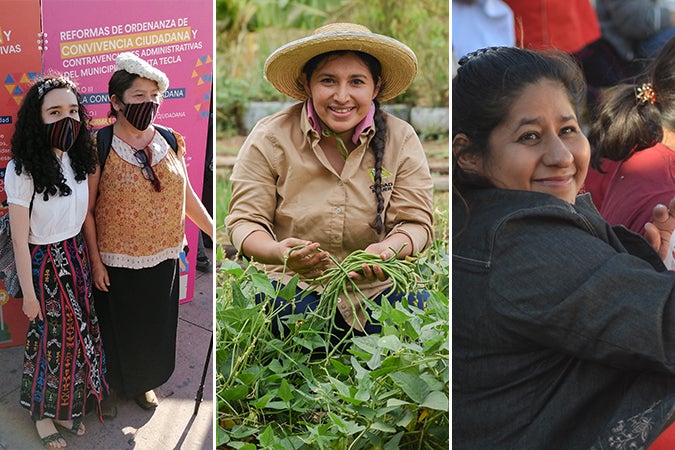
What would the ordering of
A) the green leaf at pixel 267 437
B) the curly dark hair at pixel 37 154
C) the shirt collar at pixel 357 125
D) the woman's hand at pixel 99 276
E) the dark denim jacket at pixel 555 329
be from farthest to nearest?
the woman's hand at pixel 99 276 < the curly dark hair at pixel 37 154 < the shirt collar at pixel 357 125 < the green leaf at pixel 267 437 < the dark denim jacket at pixel 555 329

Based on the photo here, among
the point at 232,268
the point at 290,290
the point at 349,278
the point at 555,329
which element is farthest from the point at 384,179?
the point at 555,329

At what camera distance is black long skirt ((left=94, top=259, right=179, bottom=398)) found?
6.75 feet

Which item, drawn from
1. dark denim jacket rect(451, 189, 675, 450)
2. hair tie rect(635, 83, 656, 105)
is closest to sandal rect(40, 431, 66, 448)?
dark denim jacket rect(451, 189, 675, 450)

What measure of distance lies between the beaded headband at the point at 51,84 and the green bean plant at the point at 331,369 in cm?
67

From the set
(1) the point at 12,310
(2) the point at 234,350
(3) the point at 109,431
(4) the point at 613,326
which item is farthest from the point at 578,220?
(1) the point at 12,310

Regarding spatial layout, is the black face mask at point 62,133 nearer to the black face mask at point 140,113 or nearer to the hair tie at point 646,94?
the black face mask at point 140,113

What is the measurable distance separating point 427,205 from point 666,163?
59cm

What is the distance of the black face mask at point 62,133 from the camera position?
1.92 m

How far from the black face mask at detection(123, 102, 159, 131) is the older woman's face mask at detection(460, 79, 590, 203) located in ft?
3.11

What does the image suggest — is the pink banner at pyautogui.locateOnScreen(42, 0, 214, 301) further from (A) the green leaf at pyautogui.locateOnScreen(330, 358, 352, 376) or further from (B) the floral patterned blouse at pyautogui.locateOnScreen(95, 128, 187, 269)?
(A) the green leaf at pyautogui.locateOnScreen(330, 358, 352, 376)

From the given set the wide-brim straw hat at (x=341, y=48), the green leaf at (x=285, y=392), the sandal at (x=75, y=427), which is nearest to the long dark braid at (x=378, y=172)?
the wide-brim straw hat at (x=341, y=48)

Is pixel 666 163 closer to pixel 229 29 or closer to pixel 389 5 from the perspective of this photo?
pixel 389 5

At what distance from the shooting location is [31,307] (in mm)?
1998

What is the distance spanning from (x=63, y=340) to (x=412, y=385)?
3.44ft
